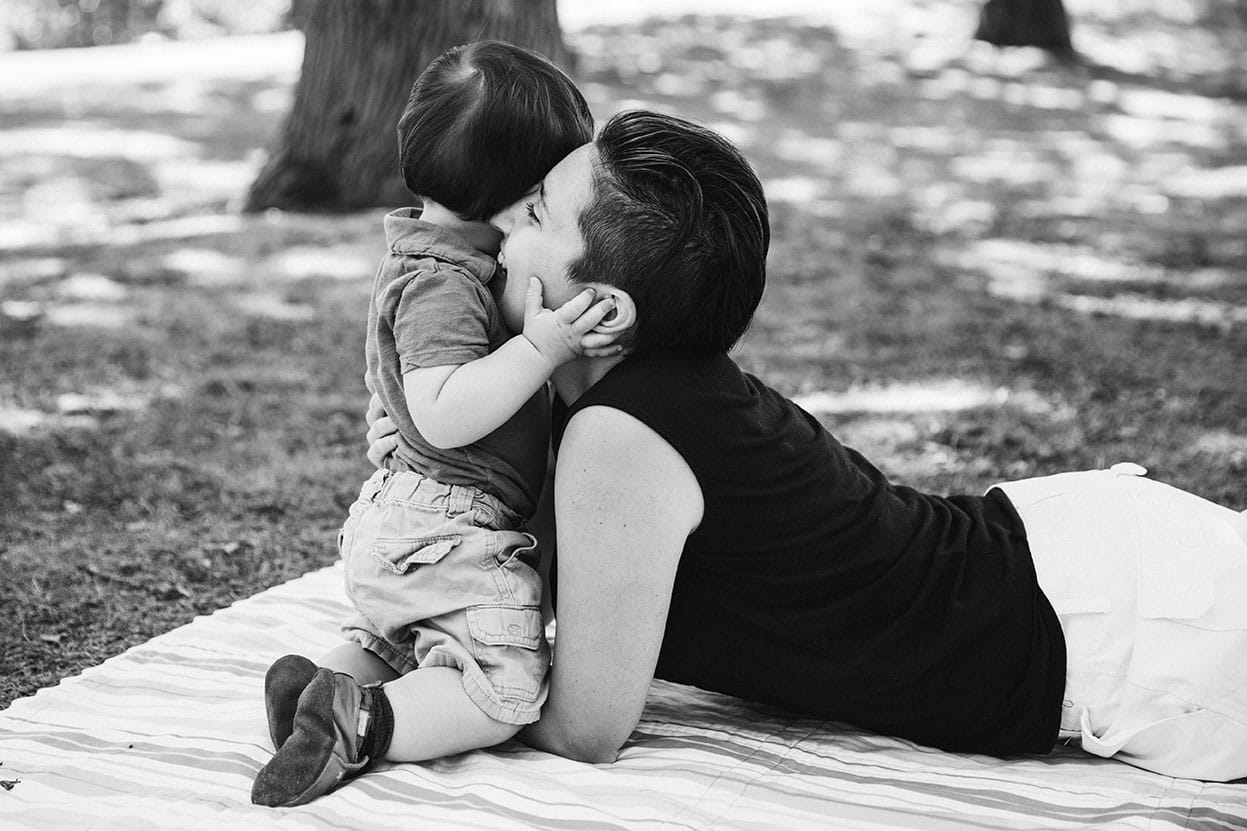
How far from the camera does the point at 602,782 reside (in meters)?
2.32

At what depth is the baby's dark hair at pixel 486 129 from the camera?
7.89 ft

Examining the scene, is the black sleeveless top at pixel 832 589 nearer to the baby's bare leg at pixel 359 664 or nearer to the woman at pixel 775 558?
the woman at pixel 775 558

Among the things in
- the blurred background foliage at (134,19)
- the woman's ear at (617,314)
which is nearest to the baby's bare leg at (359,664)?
the woman's ear at (617,314)

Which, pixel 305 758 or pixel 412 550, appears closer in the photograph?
pixel 305 758

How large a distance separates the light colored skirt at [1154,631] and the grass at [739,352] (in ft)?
6.62

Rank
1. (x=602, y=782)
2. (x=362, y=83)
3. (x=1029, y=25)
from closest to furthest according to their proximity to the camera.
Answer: (x=602, y=782), (x=362, y=83), (x=1029, y=25)

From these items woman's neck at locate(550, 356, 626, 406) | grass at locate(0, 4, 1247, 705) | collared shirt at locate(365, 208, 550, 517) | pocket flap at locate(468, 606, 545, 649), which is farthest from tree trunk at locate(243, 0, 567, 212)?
pocket flap at locate(468, 606, 545, 649)

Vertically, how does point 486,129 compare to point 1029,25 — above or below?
below

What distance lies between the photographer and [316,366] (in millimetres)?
5754

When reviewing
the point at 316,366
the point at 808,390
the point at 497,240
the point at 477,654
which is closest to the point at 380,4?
the point at 316,366

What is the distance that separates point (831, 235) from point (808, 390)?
2.89 m

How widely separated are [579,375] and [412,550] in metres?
0.47

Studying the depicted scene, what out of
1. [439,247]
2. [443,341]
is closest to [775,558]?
[443,341]

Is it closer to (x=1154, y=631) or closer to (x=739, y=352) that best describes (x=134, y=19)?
(x=739, y=352)
